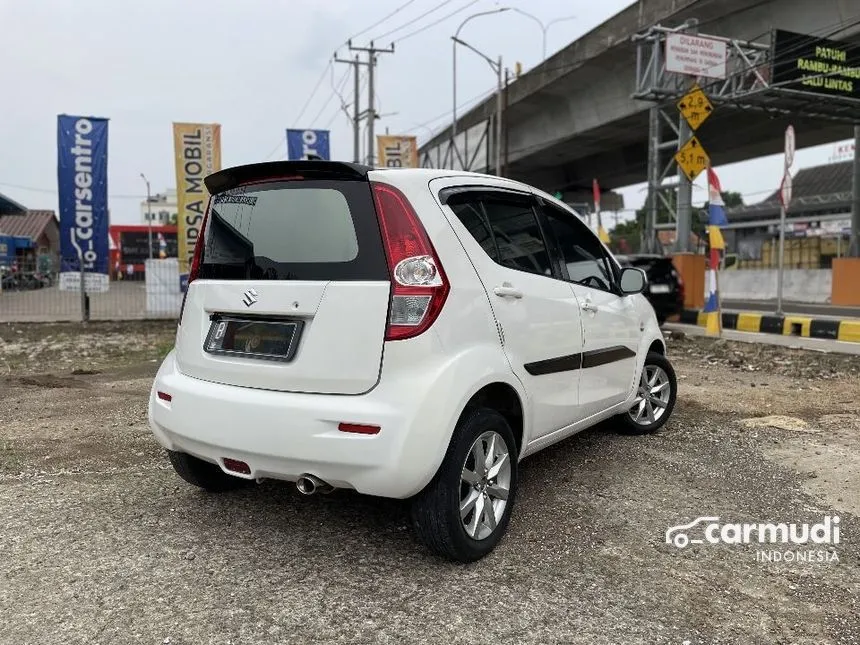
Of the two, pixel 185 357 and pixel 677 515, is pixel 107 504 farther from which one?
pixel 677 515

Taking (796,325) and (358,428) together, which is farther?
(796,325)

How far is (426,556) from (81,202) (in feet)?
47.9

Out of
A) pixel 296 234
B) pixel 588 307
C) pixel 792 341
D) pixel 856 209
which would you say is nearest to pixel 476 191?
pixel 296 234

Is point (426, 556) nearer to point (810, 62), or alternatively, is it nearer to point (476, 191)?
point (476, 191)

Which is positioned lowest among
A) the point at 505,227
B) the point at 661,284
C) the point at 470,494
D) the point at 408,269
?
the point at 470,494

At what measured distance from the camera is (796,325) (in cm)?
1223

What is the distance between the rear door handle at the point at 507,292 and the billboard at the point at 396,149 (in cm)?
2038

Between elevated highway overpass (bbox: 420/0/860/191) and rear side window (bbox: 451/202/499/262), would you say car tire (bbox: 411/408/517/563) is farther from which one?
elevated highway overpass (bbox: 420/0/860/191)

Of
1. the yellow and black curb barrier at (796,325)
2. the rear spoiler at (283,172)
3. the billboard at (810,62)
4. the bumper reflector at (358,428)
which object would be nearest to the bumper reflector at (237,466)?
the bumper reflector at (358,428)

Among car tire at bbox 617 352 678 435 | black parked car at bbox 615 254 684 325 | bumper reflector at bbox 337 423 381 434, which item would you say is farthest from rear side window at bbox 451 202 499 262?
black parked car at bbox 615 254 684 325

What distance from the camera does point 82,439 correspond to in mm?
5055

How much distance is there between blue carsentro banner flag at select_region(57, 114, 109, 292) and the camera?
48.9 ft

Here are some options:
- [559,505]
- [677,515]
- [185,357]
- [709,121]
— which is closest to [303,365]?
[185,357]

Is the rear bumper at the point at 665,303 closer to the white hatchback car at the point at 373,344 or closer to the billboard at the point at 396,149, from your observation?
the white hatchback car at the point at 373,344
